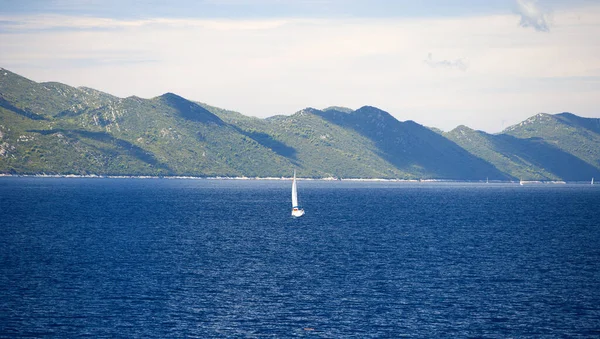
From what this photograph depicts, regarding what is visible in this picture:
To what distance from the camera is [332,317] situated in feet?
214

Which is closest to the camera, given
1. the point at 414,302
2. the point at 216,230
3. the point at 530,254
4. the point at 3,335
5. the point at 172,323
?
the point at 3,335

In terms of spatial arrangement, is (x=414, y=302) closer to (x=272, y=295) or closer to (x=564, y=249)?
(x=272, y=295)

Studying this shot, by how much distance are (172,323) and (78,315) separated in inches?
362

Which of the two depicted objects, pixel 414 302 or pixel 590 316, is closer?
pixel 590 316

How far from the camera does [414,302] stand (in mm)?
71688

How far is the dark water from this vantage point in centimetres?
6197

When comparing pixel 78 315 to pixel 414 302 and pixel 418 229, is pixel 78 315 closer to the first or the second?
pixel 414 302

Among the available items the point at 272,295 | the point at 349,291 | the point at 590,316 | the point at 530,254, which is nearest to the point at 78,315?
the point at 272,295

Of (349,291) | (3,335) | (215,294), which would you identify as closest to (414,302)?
(349,291)

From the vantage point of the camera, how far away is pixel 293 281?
268 feet

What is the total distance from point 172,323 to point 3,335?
45.5 feet

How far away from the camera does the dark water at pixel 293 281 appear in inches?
2440

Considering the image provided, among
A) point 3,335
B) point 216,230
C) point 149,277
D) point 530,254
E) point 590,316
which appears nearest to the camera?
point 3,335

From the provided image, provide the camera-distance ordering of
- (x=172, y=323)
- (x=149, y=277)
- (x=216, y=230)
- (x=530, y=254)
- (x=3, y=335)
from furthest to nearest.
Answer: (x=216, y=230) → (x=530, y=254) → (x=149, y=277) → (x=172, y=323) → (x=3, y=335)
